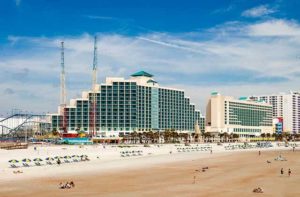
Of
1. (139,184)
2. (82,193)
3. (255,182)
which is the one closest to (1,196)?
(82,193)

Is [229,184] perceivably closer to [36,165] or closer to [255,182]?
[255,182]

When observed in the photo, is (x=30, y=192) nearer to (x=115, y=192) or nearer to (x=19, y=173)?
(x=115, y=192)

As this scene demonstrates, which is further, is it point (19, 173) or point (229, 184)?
point (19, 173)

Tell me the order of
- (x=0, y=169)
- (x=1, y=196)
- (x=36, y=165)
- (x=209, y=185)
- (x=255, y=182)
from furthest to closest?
(x=36, y=165), (x=0, y=169), (x=255, y=182), (x=209, y=185), (x=1, y=196)

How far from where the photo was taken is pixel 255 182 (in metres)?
60.1

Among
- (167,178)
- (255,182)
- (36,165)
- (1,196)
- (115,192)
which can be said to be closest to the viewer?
(1,196)

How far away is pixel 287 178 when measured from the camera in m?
64.7

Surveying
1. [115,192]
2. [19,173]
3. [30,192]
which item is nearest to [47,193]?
[30,192]

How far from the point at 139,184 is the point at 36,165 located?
1139 inches

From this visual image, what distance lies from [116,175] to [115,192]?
18.1 m

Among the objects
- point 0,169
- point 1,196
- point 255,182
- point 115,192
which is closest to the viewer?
point 1,196

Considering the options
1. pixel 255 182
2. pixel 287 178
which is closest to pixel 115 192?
pixel 255 182

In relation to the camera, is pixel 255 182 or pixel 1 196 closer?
pixel 1 196

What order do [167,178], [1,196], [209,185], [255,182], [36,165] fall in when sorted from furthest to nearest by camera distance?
[36,165]
[167,178]
[255,182]
[209,185]
[1,196]
